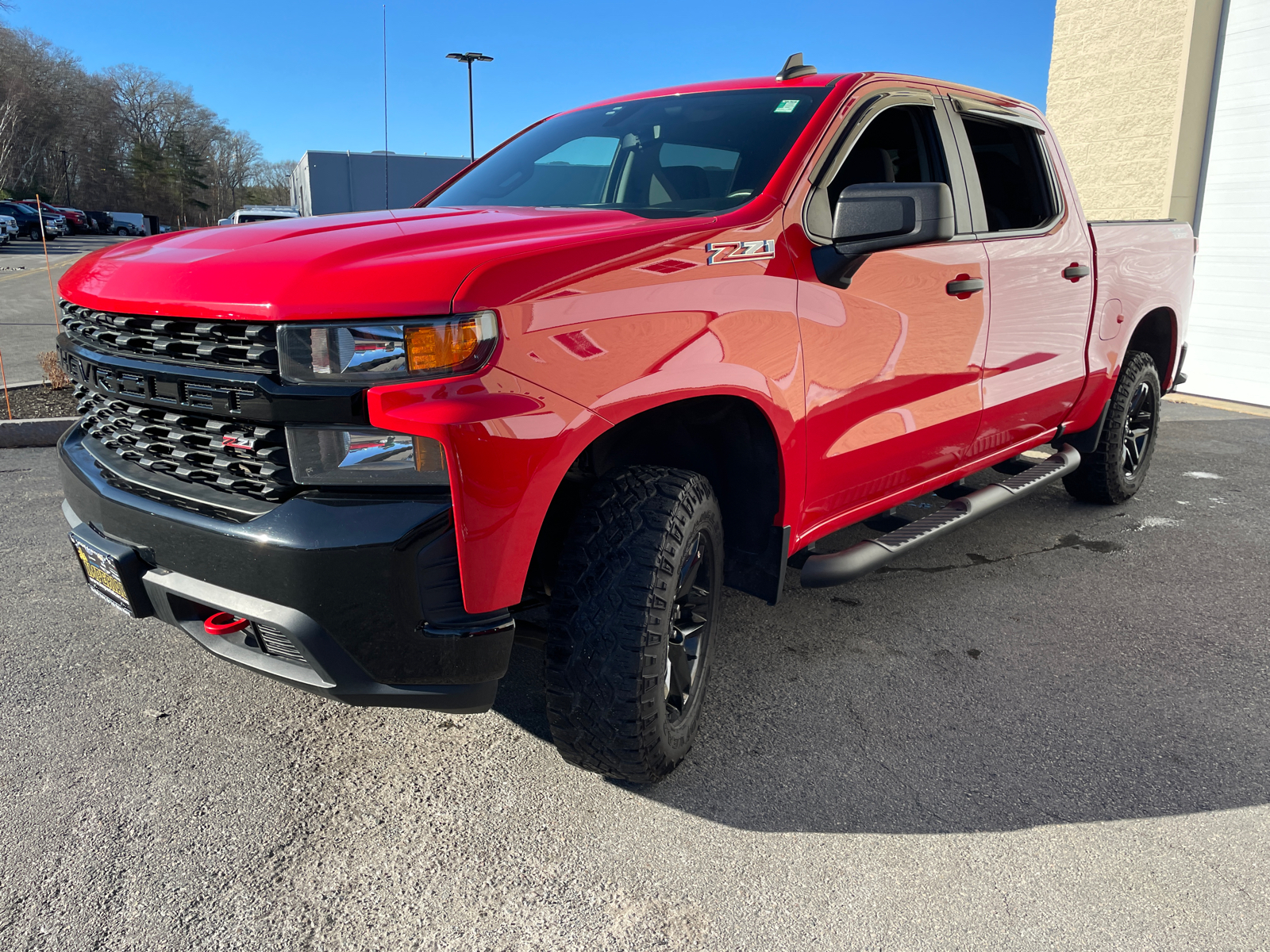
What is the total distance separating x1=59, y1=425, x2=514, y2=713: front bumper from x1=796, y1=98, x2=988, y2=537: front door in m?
1.20

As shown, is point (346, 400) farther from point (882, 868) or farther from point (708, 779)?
point (882, 868)

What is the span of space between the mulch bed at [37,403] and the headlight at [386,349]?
5.26m

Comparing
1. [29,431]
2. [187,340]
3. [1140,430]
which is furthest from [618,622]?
[29,431]

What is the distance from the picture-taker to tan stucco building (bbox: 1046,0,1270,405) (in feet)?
29.9

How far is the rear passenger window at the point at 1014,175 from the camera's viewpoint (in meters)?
3.84

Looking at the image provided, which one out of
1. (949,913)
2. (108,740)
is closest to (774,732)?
(949,913)

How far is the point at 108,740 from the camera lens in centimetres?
261

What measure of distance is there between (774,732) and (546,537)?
96cm

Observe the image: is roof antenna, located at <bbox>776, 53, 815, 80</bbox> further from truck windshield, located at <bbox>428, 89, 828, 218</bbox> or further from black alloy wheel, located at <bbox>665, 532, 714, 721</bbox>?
A: black alloy wheel, located at <bbox>665, 532, 714, 721</bbox>

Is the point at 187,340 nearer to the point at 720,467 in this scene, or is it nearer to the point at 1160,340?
the point at 720,467

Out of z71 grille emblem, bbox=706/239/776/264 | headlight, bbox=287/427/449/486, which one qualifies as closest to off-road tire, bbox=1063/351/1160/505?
z71 grille emblem, bbox=706/239/776/264

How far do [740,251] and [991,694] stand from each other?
5.46 ft

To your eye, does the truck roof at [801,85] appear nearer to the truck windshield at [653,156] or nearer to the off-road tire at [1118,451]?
the truck windshield at [653,156]

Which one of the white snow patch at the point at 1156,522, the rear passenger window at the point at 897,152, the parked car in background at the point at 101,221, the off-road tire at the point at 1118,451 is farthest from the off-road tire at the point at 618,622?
the parked car in background at the point at 101,221
